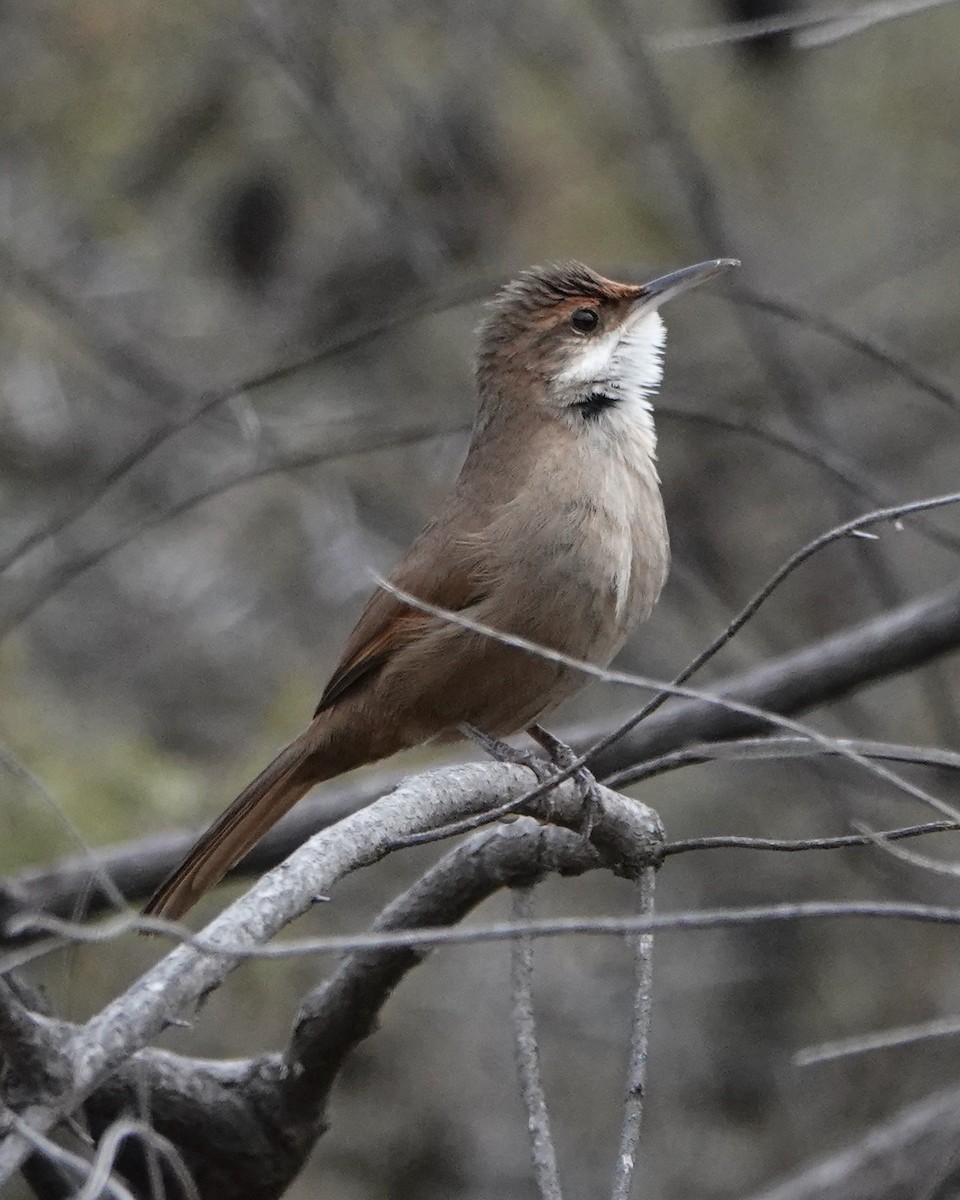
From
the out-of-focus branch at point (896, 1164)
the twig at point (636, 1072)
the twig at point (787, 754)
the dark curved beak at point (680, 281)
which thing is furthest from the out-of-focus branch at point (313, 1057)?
the dark curved beak at point (680, 281)

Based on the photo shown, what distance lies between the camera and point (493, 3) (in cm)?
830

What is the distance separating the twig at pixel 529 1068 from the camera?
291 centimetres

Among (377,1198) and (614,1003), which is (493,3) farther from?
(377,1198)

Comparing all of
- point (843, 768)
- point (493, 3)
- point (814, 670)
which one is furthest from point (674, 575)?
point (493, 3)

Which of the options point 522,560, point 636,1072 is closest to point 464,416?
point 522,560

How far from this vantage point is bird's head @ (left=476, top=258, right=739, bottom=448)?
504 cm

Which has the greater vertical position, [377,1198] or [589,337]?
[589,337]

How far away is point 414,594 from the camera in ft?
15.8

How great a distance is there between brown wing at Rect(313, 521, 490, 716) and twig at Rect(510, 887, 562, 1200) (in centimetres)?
106

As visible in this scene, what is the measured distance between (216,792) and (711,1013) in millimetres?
3001

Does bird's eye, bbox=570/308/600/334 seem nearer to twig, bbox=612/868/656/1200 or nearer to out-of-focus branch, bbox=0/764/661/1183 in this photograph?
out-of-focus branch, bbox=0/764/661/1183

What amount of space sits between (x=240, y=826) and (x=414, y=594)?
80cm

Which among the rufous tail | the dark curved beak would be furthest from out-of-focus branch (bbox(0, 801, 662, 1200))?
the dark curved beak

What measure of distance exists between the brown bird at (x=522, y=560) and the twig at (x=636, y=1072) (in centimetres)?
120
